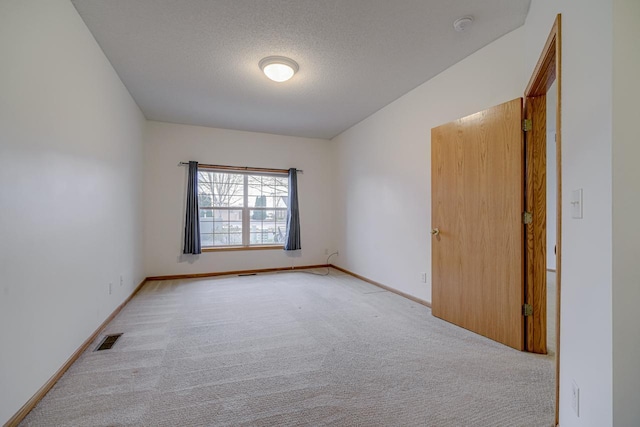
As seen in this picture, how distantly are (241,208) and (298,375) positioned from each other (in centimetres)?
392

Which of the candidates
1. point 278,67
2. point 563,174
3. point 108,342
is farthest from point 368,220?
point 108,342

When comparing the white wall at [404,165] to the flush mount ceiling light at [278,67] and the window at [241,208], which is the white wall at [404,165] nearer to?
the window at [241,208]

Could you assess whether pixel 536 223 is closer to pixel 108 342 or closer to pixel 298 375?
pixel 298 375

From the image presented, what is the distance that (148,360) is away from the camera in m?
2.08

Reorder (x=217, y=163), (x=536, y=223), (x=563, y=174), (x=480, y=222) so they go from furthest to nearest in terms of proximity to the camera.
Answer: (x=217, y=163) < (x=480, y=222) < (x=536, y=223) < (x=563, y=174)

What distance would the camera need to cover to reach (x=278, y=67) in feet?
9.23

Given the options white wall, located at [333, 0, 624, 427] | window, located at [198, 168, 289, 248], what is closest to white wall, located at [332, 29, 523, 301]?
white wall, located at [333, 0, 624, 427]

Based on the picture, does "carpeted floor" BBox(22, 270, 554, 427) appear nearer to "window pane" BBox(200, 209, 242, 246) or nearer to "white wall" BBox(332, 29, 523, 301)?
"white wall" BBox(332, 29, 523, 301)

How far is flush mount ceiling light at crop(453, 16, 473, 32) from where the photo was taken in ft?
7.28

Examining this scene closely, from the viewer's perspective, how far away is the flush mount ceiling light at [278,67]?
9.06ft

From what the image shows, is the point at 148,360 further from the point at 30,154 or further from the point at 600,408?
the point at 600,408

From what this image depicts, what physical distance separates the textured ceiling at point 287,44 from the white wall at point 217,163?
0.99 metres

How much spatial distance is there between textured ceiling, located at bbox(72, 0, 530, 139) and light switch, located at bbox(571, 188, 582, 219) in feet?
5.56

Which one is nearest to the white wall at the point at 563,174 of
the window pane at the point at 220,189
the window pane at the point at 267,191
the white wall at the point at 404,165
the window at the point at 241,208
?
the white wall at the point at 404,165
